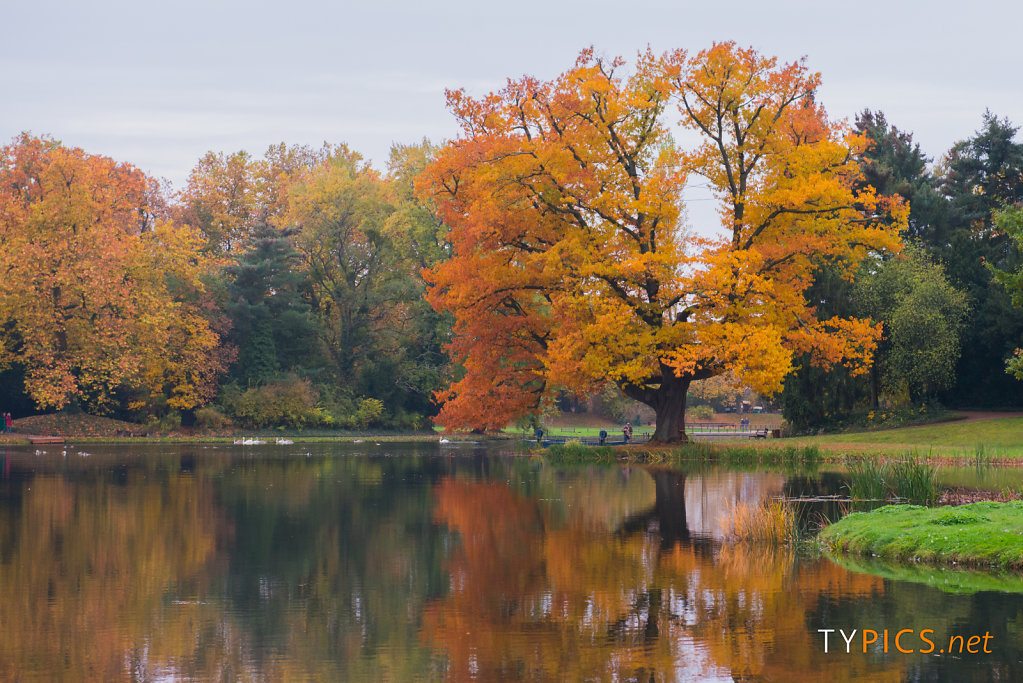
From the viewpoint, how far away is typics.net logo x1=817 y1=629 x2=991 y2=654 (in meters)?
11.4

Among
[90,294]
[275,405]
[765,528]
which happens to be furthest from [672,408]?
[90,294]

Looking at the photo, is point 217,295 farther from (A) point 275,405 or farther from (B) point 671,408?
(B) point 671,408

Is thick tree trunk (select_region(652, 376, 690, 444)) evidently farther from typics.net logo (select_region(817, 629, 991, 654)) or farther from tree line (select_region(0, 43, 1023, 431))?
typics.net logo (select_region(817, 629, 991, 654))

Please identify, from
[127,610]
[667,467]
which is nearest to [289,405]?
[667,467]

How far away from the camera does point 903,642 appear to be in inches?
464

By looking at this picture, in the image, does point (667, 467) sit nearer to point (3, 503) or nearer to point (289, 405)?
point (3, 503)

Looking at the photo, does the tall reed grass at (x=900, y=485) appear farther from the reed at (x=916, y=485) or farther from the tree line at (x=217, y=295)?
the tree line at (x=217, y=295)

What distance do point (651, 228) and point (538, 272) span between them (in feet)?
16.5

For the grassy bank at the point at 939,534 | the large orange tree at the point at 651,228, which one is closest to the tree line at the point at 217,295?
the large orange tree at the point at 651,228

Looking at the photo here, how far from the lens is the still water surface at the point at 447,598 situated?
428 inches

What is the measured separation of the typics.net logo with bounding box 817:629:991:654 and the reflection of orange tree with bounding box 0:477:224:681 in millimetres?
6937

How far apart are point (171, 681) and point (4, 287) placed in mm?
58640

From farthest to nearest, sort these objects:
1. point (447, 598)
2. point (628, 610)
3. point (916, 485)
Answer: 1. point (916, 485)
2. point (447, 598)
3. point (628, 610)

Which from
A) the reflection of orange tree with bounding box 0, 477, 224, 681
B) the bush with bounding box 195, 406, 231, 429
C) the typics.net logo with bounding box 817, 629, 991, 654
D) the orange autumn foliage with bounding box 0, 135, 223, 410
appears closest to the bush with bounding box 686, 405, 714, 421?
the bush with bounding box 195, 406, 231, 429
